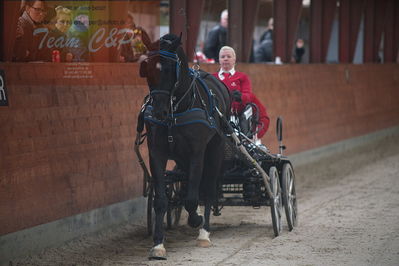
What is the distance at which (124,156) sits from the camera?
10180mm

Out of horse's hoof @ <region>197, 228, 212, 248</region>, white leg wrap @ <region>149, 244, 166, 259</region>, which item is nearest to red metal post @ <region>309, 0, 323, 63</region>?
horse's hoof @ <region>197, 228, 212, 248</region>

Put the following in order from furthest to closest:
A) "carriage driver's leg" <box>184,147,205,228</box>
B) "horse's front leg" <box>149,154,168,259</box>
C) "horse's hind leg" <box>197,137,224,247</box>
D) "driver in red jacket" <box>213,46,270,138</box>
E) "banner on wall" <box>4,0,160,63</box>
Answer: "driver in red jacket" <box>213,46,270,138</box> < "horse's hind leg" <box>197,137,224,247</box> < "banner on wall" <box>4,0,160,63</box> < "carriage driver's leg" <box>184,147,205,228</box> < "horse's front leg" <box>149,154,168,259</box>

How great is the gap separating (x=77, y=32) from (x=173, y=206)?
6.54 feet

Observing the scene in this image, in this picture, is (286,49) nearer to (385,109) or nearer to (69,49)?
(385,109)

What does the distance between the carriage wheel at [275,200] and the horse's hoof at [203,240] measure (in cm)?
81

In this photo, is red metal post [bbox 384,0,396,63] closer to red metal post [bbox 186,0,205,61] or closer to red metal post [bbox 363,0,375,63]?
red metal post [bbox 363,0,375,63]

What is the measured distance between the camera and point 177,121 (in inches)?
316

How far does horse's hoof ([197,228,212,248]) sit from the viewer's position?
850 centimetres

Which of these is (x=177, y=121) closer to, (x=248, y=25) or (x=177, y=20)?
(x=177, y=20)

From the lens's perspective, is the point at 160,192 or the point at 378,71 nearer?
the point at 160,192

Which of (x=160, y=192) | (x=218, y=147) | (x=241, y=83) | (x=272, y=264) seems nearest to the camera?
(x=272, y=264)

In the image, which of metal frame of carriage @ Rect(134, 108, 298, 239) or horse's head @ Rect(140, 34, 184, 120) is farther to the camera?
metal frame of carriage @ Rect(134, 108, 298, 239)

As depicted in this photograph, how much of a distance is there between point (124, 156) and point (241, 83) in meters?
1.56

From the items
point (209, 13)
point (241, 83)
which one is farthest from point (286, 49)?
point (241, 83)
